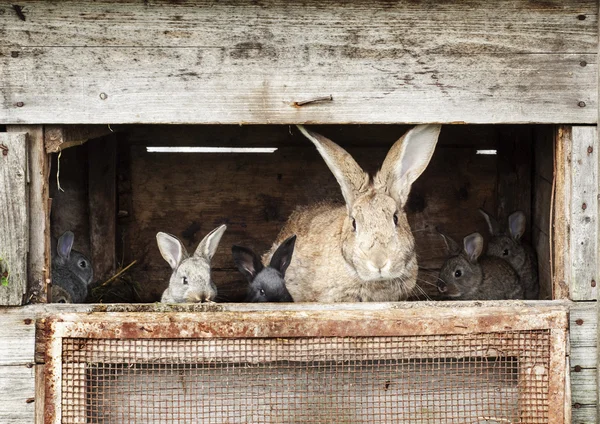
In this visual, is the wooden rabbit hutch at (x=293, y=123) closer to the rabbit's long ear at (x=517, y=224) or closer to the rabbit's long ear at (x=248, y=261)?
the rabbit's long ear at (x=248, y=261)

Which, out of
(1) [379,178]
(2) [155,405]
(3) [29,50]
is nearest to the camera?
(3) [29,50]

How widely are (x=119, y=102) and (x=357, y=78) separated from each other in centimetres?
119

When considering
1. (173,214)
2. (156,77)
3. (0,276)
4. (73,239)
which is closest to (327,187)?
(173,214)

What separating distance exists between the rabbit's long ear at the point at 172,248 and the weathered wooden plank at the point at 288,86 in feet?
4.25

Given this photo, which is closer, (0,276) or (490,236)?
(0,276)

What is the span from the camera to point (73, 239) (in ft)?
20.0

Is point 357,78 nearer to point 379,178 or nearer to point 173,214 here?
point 379,178

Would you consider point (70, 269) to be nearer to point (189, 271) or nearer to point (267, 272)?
point (189, 271)

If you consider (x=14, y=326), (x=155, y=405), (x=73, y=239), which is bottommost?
(x=155, y=405)

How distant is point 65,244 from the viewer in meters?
5.96

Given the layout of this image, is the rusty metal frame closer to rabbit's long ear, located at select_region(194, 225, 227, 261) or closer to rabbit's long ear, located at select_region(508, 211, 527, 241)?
rabbit's long ear, located at select_region(194, 225, 227, 261)

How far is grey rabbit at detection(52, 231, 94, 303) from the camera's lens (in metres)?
5.59

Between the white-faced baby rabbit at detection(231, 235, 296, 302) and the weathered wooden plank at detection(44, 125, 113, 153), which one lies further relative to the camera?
the white-faced baby rabbit at detection(231, 235, 296, 302)

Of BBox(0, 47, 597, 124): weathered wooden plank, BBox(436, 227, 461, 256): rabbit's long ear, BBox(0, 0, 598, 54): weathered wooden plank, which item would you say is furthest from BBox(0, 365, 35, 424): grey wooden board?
BBox(436, 227, 461, 256): rabbit's long ear
